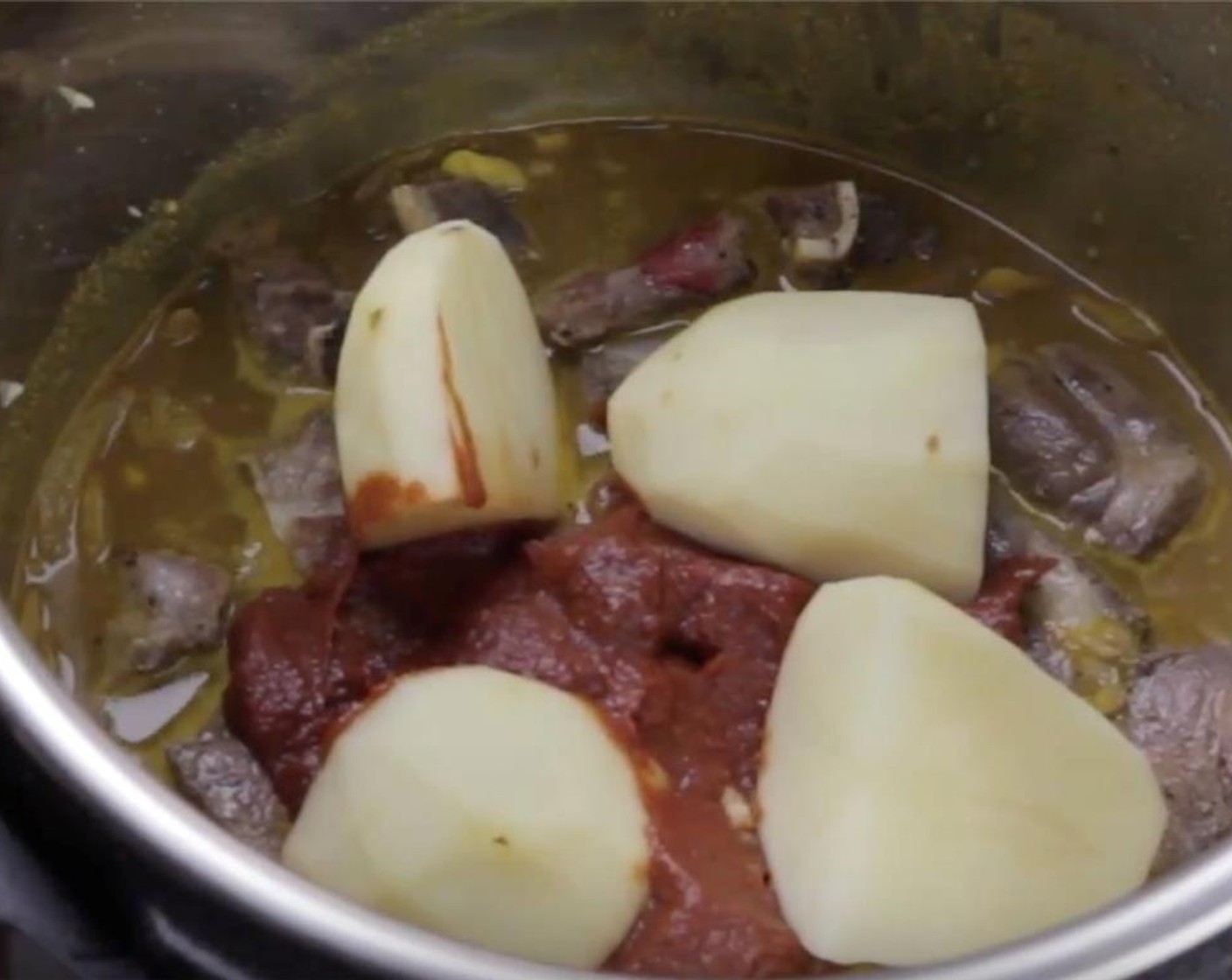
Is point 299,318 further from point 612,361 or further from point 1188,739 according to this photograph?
point 1188,739

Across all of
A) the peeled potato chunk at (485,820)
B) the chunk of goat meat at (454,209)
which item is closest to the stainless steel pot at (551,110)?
the chunk of goat meat at (454,209)

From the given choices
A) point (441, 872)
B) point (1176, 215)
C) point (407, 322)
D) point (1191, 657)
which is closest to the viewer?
point (441, 872)

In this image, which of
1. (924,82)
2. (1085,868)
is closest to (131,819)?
(1085,868)

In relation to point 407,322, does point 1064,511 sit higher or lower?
lower

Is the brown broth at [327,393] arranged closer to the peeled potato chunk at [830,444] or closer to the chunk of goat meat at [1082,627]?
the chunk of goat meat at [1082,627]

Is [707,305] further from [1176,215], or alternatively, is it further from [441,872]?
[441,872]

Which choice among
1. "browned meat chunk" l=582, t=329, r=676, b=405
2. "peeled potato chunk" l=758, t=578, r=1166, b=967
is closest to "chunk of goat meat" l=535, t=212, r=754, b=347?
"browned meat chunk" l=582, t=329, r=676, b=405

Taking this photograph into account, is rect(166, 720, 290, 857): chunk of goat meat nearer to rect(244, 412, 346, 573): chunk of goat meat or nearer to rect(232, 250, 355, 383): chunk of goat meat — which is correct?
rect(244, 412, 346, 573): chunk of goat meat
